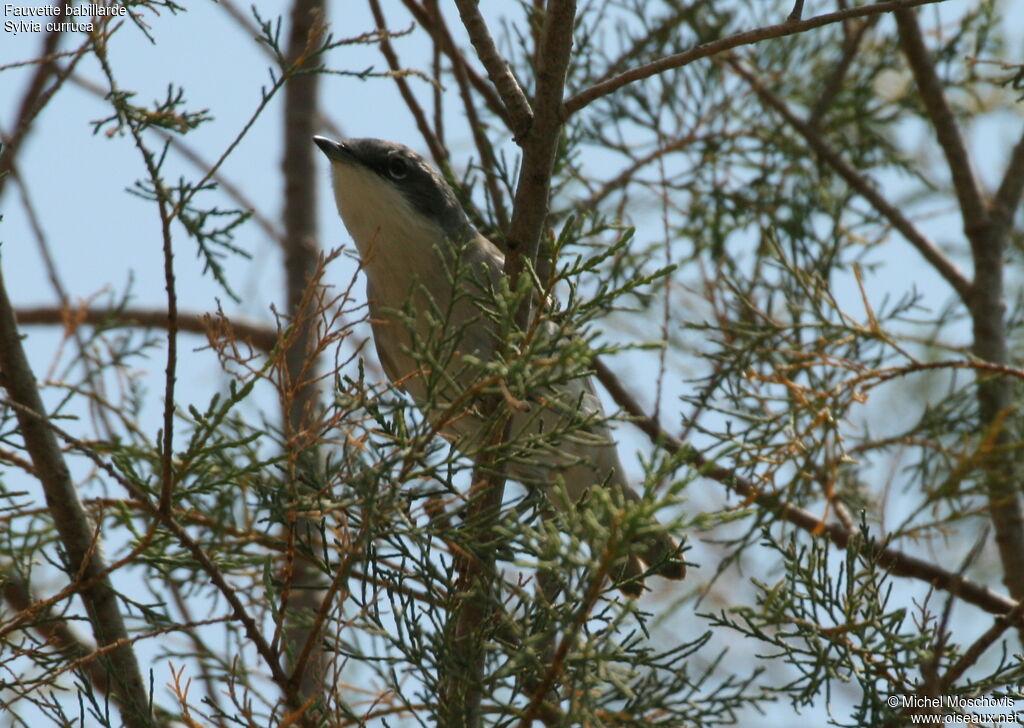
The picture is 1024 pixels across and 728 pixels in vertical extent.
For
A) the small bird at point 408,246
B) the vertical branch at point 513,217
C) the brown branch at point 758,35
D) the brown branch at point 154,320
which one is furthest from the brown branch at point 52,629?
the brown branch at point 154,320

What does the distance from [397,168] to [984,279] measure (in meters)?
2.61

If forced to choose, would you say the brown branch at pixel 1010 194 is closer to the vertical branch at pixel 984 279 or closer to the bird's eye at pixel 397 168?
the vertical branch at pixel 984 279

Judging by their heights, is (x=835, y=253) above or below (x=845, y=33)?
below

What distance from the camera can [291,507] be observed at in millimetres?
2566

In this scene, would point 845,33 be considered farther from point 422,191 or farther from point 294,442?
point 294,442

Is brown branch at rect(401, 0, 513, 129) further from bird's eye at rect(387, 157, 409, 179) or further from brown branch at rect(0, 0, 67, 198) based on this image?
brown branch at rect(0, 0, 67, 198)

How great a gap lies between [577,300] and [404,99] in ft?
7.48

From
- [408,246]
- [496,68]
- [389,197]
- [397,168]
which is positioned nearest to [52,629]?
[496,68]

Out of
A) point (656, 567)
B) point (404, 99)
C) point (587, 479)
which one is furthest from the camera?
point (587, 479)

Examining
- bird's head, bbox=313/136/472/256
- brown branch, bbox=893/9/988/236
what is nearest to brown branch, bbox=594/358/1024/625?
bird's head, bbox=313/136/472/256

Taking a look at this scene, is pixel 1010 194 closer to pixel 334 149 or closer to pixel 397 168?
pixel 397 168

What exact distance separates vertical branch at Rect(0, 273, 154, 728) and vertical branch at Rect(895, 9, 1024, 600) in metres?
3.02

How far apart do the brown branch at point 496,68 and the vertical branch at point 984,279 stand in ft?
7.67

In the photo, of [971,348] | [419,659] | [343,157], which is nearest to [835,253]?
[971,348]
